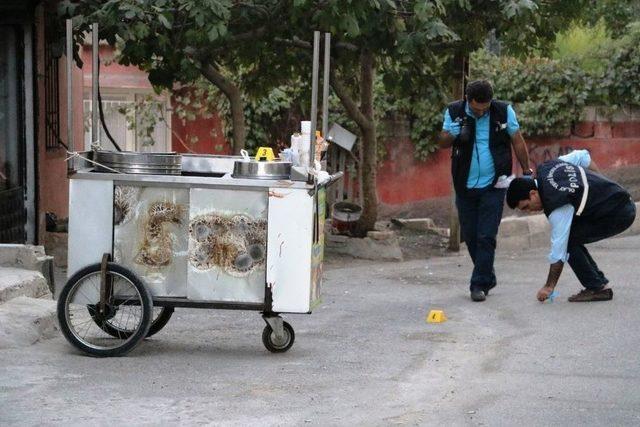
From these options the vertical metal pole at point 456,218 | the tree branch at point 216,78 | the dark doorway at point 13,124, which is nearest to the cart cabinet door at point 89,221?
the dark doorway at point 13,124

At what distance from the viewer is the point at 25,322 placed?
811cm

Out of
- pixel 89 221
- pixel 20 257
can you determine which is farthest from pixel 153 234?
pixel 20 257

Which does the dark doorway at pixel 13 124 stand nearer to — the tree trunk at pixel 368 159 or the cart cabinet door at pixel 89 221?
the tree trunk at pixel 368 159

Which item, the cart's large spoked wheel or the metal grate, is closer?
the cart's large spoked wheel

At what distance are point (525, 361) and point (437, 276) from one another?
4470 mm

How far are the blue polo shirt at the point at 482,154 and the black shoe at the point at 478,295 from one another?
90 centimetres

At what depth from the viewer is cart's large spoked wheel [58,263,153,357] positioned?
7562 mm

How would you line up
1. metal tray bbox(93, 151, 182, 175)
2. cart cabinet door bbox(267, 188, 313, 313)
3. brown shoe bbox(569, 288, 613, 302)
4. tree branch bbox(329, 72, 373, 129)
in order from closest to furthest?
cart cabinet door bbox(267, 188, 313, 313) < metal tray bbox(93, 151, 182, 175) < brown shoe bbox(569, 288, 613, 302) < tree branch bbox(329, 72, 373, 129)

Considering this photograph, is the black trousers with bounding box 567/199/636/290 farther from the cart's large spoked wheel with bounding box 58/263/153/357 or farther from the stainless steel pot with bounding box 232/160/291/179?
the cart's large spoked wheel with bounding box 58/263/153/357

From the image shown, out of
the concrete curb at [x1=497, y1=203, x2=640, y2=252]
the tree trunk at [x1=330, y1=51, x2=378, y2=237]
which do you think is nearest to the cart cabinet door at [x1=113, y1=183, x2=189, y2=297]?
the tree trunk at [x1=330, y1=51, x2=378, y2=237]

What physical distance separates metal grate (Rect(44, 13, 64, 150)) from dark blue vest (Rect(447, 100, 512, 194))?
15.8ft

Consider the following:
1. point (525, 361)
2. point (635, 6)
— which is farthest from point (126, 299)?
point (635, 6)

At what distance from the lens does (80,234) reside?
7.65 meters

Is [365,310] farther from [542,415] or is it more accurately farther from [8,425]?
[8,425]
